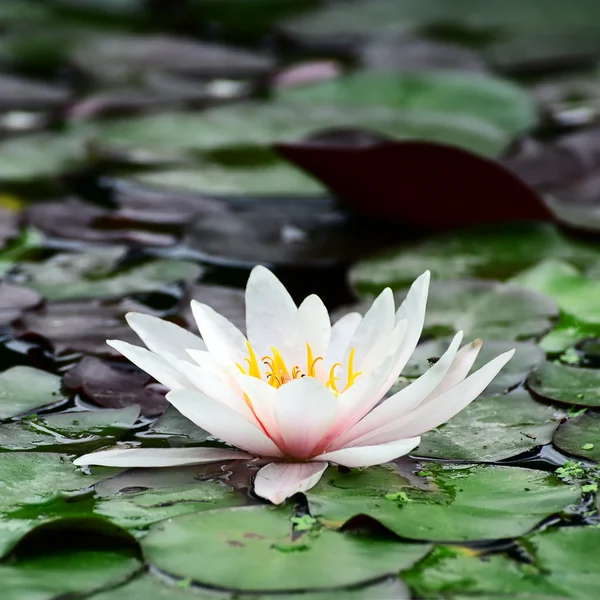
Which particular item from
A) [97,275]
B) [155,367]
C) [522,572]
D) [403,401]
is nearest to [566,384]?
[403,401]

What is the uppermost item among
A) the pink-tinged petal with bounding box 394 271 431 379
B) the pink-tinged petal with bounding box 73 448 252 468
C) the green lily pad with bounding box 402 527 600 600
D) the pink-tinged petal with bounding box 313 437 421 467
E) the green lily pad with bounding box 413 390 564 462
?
the pink-tinged petal with bounding box 394 271 431 379

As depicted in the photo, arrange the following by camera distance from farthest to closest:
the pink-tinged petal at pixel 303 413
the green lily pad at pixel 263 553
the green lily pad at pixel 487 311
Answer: the green lily pad at pixel 487 311
the pink-tinged petal at pixel 303 413
the green lily pad at pixel 263 553

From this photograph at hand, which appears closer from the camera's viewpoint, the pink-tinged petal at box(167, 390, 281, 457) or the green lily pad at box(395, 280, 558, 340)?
the pink-tinged petal at box(167, 390, 281, 457)

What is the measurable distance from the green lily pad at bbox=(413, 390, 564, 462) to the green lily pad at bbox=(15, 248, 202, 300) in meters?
0.75

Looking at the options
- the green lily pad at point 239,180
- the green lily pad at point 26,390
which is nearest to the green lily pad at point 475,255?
the green lily pad at point 239,180

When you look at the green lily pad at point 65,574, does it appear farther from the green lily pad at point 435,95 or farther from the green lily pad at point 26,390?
the green lily pad at point 435,95

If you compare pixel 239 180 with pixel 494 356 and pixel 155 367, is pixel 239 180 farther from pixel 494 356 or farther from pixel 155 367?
pixel 155 367

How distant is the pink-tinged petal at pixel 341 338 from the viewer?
132 cm

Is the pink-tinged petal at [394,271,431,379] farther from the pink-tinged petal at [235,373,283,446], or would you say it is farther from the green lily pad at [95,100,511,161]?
the green lily pad at [95,100,511,161]

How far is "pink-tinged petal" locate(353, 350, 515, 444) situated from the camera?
1.17 metres

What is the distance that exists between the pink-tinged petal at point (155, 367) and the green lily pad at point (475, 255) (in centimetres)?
72

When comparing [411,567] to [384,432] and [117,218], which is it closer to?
[384,432]

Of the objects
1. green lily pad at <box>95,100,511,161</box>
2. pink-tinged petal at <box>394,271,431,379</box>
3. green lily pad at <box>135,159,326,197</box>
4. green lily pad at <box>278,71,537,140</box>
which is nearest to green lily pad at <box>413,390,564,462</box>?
pink-tinged petal at <box>394,271,431,379</box>

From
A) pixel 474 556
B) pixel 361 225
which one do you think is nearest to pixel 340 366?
pixel 474 556
